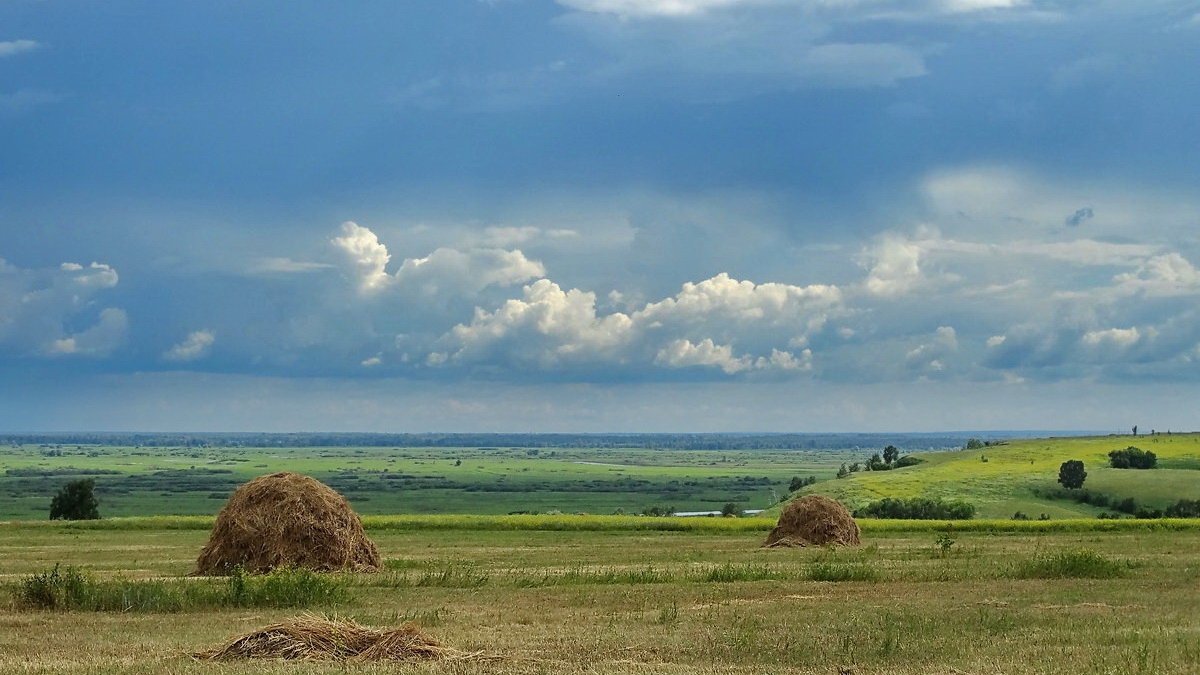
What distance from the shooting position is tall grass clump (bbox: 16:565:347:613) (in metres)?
23.6

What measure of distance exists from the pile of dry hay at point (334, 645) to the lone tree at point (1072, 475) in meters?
97.9

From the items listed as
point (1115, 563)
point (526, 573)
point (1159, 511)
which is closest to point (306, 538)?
point (526, 573)

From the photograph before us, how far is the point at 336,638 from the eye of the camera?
16719 millimetres

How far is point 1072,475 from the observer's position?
347ft

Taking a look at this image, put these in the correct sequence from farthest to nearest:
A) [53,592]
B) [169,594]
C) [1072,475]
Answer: [1072,475], [169,594], [53,592]

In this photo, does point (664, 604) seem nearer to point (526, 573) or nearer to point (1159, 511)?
point (526, 573)

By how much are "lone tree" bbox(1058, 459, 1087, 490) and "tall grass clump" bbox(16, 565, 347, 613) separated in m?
91.7

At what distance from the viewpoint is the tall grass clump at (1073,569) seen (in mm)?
30375

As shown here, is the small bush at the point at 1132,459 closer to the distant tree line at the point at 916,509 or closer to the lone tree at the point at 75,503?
the distant tree line at the point at 916,509

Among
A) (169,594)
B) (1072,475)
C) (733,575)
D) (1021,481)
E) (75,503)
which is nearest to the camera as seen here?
(169,594)

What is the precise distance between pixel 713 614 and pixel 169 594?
10904 mm

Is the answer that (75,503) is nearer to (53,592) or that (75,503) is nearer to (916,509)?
(916,509)

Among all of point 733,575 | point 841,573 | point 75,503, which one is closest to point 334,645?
point 733,575

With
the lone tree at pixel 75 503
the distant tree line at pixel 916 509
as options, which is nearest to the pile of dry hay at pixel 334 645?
the lone tree at pixel 75 503
